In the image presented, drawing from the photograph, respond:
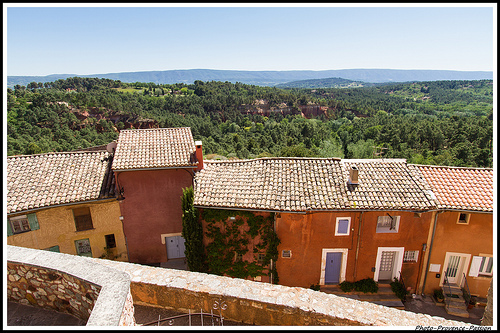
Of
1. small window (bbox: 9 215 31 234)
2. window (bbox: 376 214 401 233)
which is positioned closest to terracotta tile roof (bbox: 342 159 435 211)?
window (bbox: 376 214 401 233)

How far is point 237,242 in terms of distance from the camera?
12312mm

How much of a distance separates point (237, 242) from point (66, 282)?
824cm

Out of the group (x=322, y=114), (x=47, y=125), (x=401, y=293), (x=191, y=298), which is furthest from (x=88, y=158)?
(x=322, y=114)

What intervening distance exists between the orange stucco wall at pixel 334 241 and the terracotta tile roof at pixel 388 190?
78cm

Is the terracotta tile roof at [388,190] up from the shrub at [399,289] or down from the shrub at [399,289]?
up

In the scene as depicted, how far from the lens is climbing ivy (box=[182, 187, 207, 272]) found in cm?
1175

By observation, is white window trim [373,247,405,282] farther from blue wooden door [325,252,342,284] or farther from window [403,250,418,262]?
blue wooden door [325,252,342,284]

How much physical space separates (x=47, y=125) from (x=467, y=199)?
65747 millimetres

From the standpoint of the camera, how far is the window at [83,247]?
13.8 metres

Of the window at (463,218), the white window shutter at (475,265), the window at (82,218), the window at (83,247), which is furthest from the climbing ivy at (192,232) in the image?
the white window shutter at (475,265)

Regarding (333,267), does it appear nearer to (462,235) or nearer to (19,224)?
(462,235)

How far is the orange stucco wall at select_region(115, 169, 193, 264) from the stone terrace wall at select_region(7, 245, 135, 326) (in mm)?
8515

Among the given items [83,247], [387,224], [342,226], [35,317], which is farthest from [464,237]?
[83,247]

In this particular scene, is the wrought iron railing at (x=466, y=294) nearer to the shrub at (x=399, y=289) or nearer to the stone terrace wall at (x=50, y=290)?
the shrub at (x=399, y=289)
